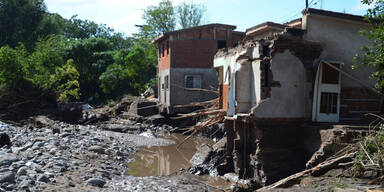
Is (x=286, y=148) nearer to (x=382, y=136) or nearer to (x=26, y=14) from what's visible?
(x=382, y=136)

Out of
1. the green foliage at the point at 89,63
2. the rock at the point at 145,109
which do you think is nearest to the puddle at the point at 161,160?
the rock at the point at 145,109

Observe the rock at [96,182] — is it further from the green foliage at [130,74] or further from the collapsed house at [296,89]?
the green foliage at [130,74]

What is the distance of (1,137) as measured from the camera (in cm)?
1227

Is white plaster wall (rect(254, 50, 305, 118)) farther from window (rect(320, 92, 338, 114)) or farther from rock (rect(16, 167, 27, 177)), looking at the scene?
rock (rect(16, 167, 27, 177))

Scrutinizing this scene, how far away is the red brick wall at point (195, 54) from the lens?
24578 millimetres

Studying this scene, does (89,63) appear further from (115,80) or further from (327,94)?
(327,94)

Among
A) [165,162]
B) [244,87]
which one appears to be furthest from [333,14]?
[165,162]

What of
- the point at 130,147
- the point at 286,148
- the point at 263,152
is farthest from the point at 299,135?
the point at 130,147

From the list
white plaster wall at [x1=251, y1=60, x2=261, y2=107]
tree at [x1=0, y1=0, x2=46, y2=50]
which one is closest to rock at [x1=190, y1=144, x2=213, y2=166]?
white plaster wall at [x1=251, y1=60, x2=261, y2=107]

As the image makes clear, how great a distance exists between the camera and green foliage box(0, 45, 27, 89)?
80.8 ft

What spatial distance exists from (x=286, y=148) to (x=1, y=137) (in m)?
9.85

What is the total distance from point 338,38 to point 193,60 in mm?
14293

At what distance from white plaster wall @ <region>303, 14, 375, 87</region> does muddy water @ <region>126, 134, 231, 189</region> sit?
540cm

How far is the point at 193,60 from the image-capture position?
81.1 ft
